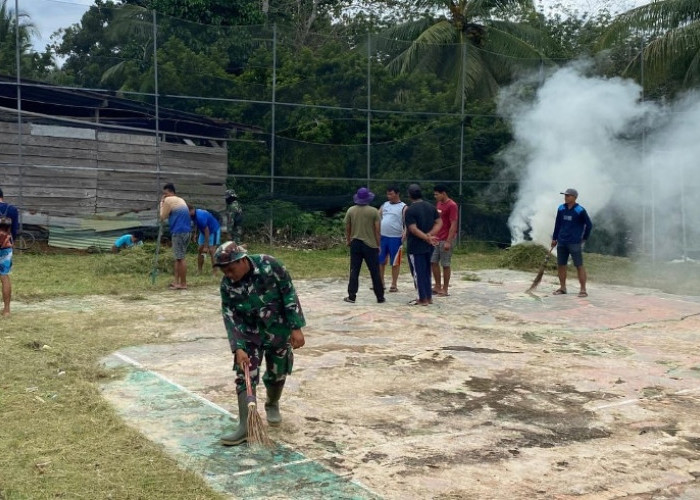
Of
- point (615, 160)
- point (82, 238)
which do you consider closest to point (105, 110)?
point (82, 238)

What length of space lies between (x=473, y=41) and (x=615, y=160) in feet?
27.2

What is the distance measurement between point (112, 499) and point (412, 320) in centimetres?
597

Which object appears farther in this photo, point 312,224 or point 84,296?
point 312,224

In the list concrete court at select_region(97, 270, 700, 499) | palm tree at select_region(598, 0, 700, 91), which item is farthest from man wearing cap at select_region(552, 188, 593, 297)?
palm tree at select_region(598, 0, 700, 91)

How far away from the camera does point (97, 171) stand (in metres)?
16.8

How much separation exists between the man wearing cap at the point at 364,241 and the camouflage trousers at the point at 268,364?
17.8 ft

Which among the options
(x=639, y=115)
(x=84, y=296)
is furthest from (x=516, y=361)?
(x=639, y=115)

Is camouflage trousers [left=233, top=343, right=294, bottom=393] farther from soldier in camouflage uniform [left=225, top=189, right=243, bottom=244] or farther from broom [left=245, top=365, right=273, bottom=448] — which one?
soldier in camouflage uniform [left=225, top=189, right=243, bottom=244]

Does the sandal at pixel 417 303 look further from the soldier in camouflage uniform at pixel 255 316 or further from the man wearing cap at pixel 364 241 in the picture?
the soldier in camouflage uniform at pixel 255 316

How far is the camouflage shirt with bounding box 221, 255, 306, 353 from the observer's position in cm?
534

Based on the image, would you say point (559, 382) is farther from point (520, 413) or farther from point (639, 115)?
point (639, 115)

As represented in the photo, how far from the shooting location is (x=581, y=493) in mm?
4598

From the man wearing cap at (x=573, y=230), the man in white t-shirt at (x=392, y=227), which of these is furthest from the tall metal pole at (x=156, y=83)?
the man wearing cap at (x=573, y=230)

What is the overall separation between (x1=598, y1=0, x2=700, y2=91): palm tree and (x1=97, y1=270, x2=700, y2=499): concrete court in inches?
426
